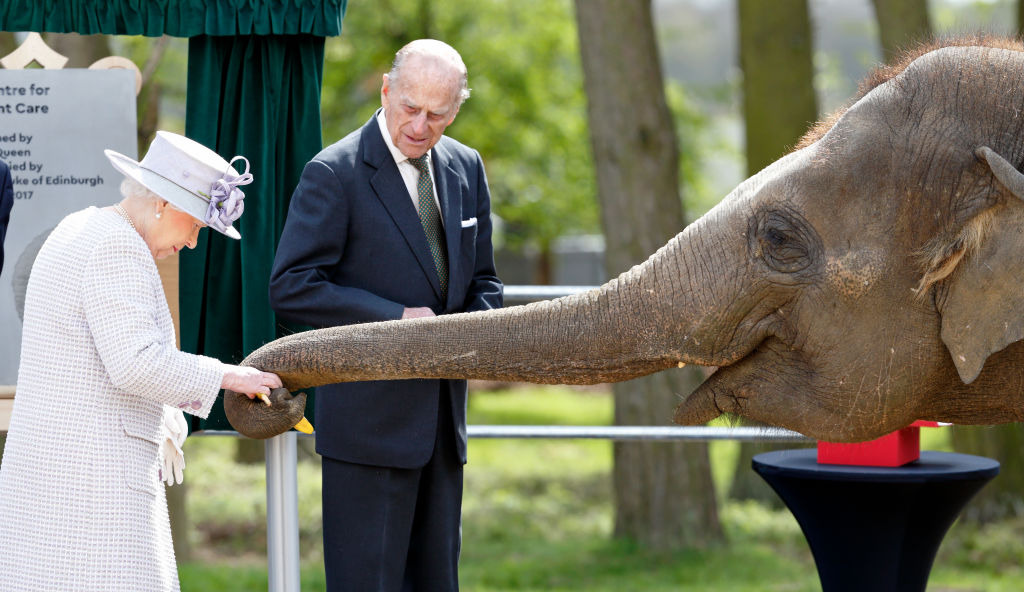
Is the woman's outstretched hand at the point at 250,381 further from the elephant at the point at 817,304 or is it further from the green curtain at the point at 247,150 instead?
the green curtain at the point at 247,150

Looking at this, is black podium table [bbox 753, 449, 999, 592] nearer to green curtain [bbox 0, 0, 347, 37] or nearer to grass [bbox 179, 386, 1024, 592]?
green curtain [bbox 0, 0, 347, 37]

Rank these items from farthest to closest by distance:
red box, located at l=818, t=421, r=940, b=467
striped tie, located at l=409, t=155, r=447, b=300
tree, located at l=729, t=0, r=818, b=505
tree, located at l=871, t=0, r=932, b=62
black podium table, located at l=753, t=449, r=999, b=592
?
1. tree, located at l=729, t=0, r=818, b=505
2. tree, located at l=871, t=0, r=932, b=62
3. red box, located at l=818, t=421, r=940, b=467
4. black podium table, located at l=753, t=449, r=999, b=592
5. striped tie, located at l=409, t=155, r=447, b=300

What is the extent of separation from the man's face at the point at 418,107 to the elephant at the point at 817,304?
89 centimetres

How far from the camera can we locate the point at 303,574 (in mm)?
8047

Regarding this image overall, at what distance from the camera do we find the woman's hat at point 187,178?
3480 millimetres

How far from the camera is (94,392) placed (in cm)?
342

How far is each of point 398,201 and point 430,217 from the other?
0.15 m

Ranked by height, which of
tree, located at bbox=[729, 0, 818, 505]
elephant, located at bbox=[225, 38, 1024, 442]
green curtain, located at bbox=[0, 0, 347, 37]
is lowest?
elephant, located at bbox=[225, 38, 1024, 442]

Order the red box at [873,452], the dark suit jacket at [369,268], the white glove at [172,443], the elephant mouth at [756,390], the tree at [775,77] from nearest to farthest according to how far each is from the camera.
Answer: the elephant mouth at [756,390]
the white glove at [172,443]
the dark suit jacket at [369,268]
the red box at [873,452]
the tree at [775,77]

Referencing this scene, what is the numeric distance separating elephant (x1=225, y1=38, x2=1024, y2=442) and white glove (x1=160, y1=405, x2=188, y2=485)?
34 cm

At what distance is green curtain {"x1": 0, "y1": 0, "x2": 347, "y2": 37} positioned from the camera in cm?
488

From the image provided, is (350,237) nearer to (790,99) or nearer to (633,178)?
(633,178)

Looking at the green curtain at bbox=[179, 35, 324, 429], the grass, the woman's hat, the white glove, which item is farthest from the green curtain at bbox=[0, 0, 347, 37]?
the grass

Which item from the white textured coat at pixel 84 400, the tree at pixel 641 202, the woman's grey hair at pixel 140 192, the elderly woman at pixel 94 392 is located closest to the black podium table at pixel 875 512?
the elderly woman at pixel 94 392
